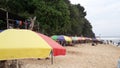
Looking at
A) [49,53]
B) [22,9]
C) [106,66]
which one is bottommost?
[106,66]

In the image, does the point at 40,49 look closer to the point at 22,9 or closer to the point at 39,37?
the point at 39,37

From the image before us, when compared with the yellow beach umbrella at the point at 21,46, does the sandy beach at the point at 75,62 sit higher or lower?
lower

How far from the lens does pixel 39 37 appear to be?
7664 millimetres

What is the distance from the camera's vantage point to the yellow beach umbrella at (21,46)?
256 inches

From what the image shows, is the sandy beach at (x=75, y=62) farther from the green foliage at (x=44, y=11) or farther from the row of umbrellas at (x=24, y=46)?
the green foliage at (x=44, y=11)

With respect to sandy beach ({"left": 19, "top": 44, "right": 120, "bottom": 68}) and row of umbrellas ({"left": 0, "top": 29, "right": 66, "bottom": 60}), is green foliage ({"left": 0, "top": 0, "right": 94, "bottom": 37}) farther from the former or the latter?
row of umbrellas ({"left": 0, "top": 29, "right": 66, "bottom": 60})

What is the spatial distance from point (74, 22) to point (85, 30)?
27917 mm

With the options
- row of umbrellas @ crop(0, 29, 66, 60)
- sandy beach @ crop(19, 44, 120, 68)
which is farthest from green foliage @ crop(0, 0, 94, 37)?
row of umbrellas @ crop(0, 29, 66, 60)

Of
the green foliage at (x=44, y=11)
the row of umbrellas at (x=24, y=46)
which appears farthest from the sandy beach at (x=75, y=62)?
the green foliage at (x=44, y=11)

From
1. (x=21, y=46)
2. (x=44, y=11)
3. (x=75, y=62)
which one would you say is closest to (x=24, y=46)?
(x=21, y=46)

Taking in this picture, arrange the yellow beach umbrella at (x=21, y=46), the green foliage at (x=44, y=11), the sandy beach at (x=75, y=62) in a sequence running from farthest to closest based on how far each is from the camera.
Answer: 1. the green foliage at (x=44, y=11)
2. the sandy beach at (x=75, y=62)
3. the yellow beach umbrella at (x=21, y=46)

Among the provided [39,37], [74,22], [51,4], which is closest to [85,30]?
[74,22]

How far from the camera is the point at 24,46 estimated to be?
677 centimetres

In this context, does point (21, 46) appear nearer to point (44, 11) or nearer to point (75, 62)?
point (75, 62)
